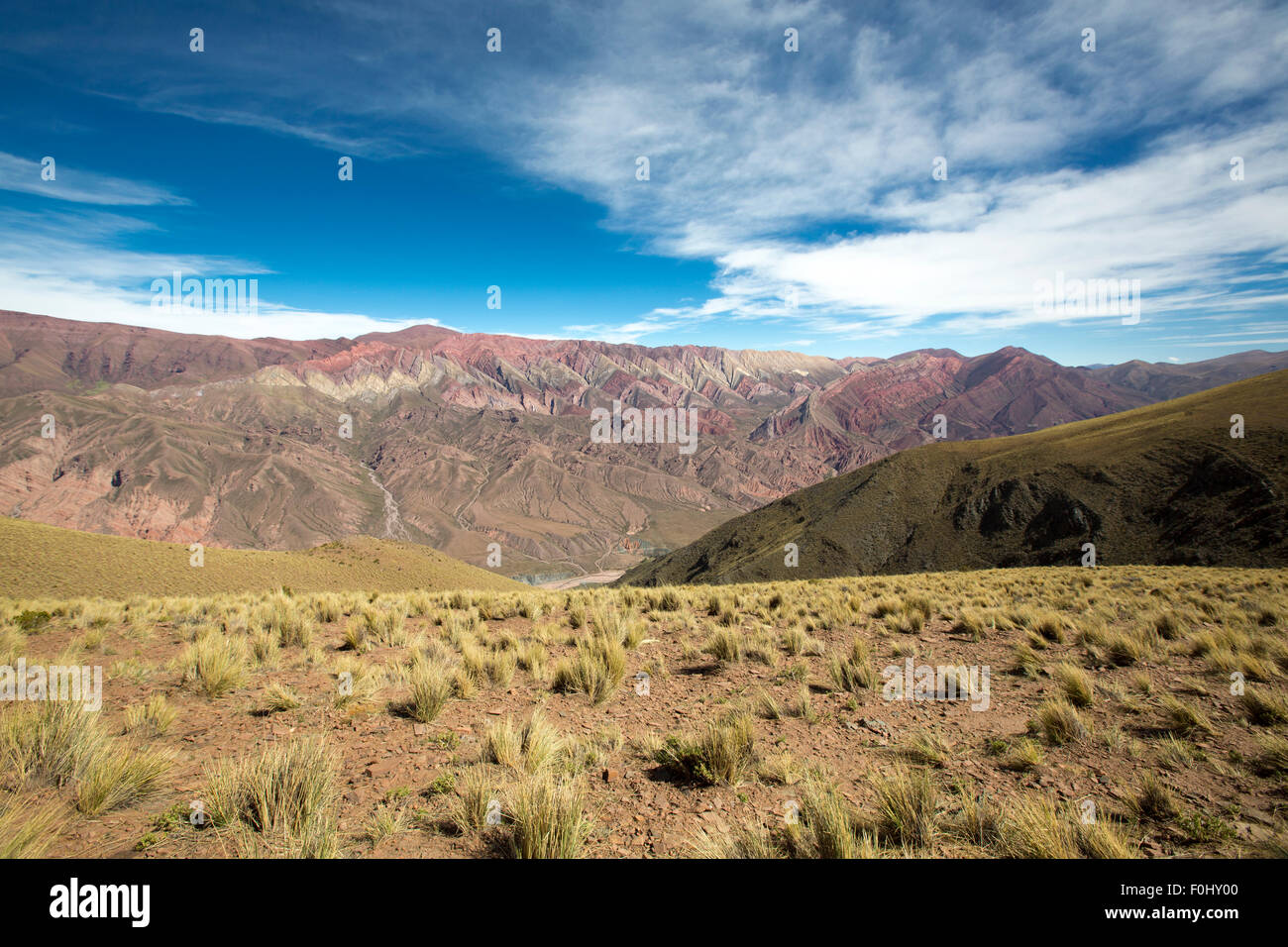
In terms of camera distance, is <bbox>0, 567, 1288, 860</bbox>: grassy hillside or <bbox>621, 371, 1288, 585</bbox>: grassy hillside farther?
<bbox>621, 371, 1288, 585</bbox>: grassy hillside

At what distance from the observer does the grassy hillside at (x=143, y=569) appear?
2605cm

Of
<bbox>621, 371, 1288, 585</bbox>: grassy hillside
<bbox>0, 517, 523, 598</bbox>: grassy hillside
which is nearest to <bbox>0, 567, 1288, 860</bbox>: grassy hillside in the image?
<bbox>0, 517, 523, 598</bbox>: grassy hillside

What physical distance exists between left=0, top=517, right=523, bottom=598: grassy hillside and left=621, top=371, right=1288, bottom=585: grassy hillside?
40.1 m

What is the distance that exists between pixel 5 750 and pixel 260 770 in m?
2.14

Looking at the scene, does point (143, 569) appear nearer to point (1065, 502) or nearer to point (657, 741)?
point (657, 741)

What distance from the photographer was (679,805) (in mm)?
3982

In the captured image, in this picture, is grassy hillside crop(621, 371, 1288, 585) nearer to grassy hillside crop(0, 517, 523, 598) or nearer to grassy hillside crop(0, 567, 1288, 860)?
grassy hillside crop(0, 517, 523, 598)

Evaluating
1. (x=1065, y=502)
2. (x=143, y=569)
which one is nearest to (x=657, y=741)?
(x=143, y=569)

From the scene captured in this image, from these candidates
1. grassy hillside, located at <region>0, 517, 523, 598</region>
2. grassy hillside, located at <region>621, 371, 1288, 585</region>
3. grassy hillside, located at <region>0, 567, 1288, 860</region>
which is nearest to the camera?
grassy hillside, located at <region>0, 567, 1288, 860</region>

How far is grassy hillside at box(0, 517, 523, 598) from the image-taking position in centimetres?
2605

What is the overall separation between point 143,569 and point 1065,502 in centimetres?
9568

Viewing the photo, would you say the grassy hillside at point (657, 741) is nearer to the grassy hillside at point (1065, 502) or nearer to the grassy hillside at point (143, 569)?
the grassy hillside at point (143, 569)

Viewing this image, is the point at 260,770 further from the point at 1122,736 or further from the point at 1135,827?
the point at 1122,736
